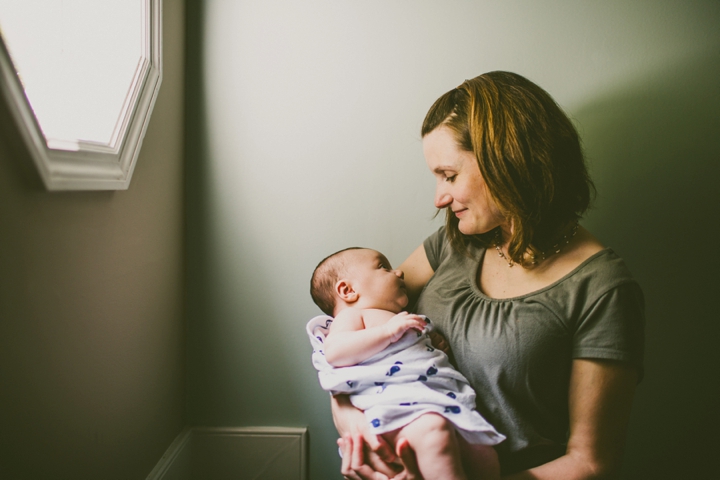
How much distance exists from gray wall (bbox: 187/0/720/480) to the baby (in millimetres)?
328

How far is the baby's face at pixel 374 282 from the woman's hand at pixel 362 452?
11.1 inches

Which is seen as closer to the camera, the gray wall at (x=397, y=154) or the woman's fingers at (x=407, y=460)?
the woman's fingers at (x=407, y=460)

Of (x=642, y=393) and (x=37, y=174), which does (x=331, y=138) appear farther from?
(x=642, y=393)

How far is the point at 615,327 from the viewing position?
86 centimetres

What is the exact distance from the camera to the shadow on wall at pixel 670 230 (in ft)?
4.35

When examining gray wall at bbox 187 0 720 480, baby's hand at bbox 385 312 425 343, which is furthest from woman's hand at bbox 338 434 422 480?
gray wall at bbox 187 0 720 480

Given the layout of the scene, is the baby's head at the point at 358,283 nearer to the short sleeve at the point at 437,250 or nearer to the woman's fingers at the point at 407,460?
the short sleeve at the point at 437,250

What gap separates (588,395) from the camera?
880 mm

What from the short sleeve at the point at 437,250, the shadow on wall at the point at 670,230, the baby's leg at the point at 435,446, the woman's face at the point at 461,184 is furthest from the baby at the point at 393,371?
the shadow on wall at the point at 670,230

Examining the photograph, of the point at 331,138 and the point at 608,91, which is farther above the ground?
the point at 608,91

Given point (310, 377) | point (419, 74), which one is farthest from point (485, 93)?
point (310, 377)

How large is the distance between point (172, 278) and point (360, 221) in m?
0.69

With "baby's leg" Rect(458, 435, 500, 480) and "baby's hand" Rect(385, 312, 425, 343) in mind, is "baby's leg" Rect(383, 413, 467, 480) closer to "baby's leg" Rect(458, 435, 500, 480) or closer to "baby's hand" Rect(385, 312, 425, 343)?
"baby's leg" Rect(458, 435, 500, 480)

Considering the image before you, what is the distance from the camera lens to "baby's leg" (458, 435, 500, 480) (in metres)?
0.84
